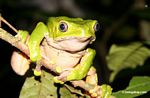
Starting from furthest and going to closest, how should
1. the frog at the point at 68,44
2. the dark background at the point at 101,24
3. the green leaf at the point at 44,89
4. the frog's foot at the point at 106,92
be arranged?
1. the dark background at the point at 101,24
2. the frog at the point at 68,44
3. the frog's foot at the point at 106,92
4. the green leaf at the point at 44,89

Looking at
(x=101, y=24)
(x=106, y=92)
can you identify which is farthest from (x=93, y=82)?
(x=101, y=24)

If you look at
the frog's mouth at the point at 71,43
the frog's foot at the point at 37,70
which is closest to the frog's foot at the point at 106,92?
the frog's mouth at the point at 71,43

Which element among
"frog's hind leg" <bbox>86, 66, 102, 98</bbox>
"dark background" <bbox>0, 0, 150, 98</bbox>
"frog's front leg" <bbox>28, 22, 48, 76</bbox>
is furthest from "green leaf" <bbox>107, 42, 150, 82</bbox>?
"frog's front leg" <bbox>28, 22, 48, 76</bbox>

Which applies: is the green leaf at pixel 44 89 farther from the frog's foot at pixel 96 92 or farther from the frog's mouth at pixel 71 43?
the frog's mouth at pixel 71 43

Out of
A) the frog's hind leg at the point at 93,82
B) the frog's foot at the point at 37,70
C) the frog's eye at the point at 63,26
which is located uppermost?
the frog's eye at the point at 63,26

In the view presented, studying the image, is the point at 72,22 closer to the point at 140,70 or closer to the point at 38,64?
the point at 38,64

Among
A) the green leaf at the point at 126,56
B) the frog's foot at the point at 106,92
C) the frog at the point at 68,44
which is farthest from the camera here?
the green leaf at the point at 126,56

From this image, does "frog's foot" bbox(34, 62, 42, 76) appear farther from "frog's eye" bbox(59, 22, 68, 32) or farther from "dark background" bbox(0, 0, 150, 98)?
"dark background" bbox(0, 0, 150, 98)
